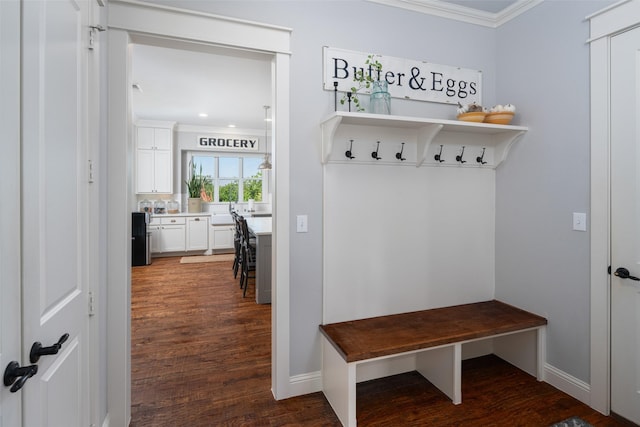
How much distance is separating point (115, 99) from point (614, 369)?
3283 millimetres

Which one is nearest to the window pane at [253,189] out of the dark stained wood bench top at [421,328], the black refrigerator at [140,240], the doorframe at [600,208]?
the black refrigerator at [140,240]

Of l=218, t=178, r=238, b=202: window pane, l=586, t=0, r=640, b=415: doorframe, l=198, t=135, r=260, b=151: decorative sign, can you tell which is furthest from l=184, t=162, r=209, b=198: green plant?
l=586, t=0, r=640, b=415: doorframe

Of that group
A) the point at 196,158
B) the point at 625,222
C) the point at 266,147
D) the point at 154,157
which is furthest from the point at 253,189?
the point at 625,222

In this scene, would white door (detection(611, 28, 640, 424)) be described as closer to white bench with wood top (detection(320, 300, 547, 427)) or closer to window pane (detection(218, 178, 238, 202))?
white bench with wood top (detection(320, 300, 547, 427))

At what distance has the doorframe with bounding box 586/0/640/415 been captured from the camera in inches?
77.0

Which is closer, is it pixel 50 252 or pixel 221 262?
pixel 50 252

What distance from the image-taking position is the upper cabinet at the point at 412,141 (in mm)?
2150

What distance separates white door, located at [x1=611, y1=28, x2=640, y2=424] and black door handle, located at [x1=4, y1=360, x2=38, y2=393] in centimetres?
275

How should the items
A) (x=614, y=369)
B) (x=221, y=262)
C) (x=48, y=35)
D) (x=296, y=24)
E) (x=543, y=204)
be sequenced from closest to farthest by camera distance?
(x=48, y=35), (x=614, y=369), (x=296, y=24), (x=543, y=204), (x=221, y=262)

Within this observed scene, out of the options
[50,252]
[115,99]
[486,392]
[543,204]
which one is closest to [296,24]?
[115,99]

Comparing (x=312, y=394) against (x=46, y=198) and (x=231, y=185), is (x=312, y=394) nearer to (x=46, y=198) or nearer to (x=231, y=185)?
(x=46, y=198)

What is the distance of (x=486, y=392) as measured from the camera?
7.26 feet

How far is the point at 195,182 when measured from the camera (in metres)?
7.26

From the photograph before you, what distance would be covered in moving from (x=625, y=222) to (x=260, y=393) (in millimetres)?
2508
